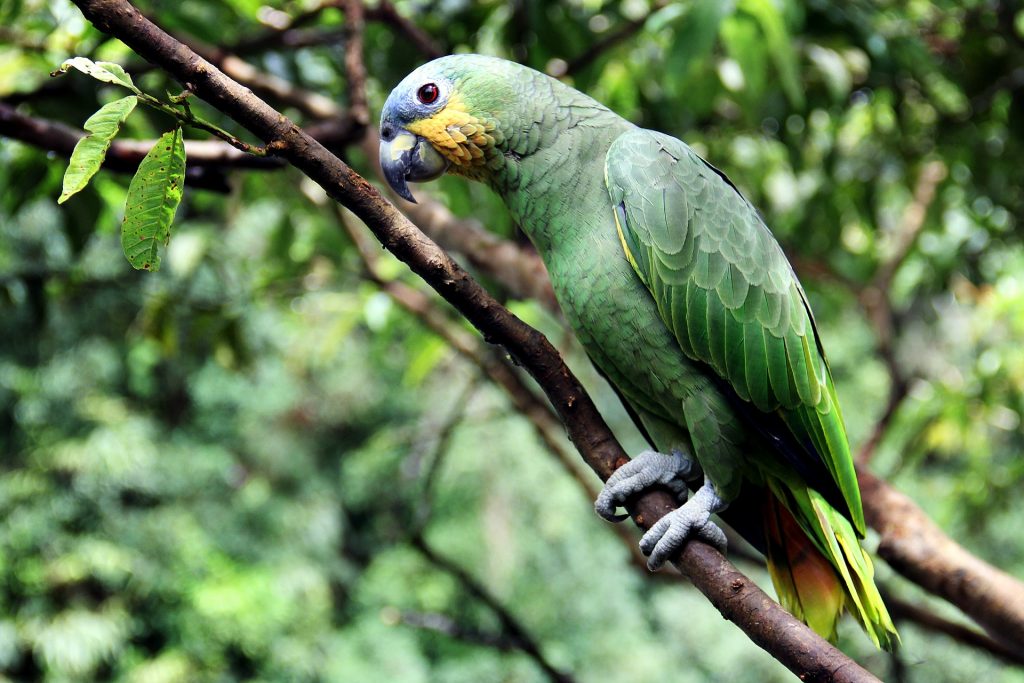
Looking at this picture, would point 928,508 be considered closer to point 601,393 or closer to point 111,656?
point 601,393

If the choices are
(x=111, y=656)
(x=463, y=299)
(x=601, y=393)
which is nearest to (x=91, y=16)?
(x=463, y=299)

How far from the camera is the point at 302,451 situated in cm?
566

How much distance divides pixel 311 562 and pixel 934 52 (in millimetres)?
4550

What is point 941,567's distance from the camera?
138 cm

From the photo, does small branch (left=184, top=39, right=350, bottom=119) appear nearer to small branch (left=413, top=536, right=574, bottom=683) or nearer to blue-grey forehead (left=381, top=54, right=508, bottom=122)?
blue-grey forehead (left=381, top=54, right=508, bottom=122)

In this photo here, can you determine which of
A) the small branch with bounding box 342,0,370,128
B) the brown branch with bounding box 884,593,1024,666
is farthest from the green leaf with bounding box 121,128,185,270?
the brown branch with bounding box 884,593,1024,666

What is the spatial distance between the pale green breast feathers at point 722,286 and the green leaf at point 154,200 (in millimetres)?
550

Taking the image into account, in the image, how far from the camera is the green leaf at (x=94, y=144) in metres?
0.72

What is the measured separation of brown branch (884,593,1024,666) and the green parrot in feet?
1.99

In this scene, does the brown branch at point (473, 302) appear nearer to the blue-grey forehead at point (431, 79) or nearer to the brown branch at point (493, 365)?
the blue-grey forehead at point (431, 79)

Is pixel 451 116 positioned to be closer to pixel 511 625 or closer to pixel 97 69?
pixel 97 69

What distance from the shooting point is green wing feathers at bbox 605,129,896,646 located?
1.09 m

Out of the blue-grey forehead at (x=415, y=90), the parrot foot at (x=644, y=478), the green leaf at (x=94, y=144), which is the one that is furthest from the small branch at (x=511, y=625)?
the green leaf at (x=94, y=144)

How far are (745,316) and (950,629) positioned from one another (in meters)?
0.98
